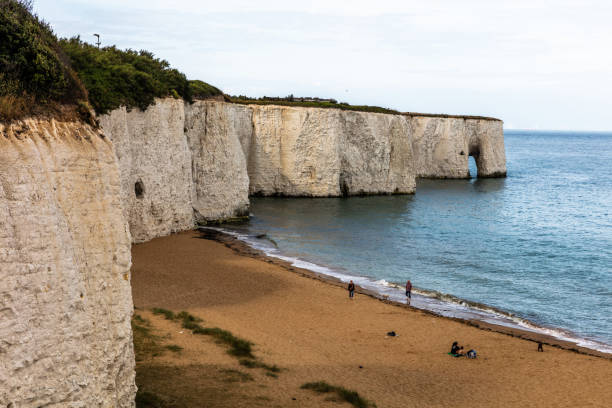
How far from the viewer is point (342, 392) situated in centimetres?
1475

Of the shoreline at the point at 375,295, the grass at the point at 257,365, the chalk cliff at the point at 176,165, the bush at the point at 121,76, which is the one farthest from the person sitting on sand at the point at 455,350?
the bush at the point at 121,76

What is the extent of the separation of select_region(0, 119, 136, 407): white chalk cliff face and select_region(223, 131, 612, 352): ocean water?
702 inches

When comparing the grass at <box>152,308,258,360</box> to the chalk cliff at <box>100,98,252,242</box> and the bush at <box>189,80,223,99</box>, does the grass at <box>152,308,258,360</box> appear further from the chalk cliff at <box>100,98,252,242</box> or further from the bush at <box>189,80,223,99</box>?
the bush at <box>189,80,223,99</box>

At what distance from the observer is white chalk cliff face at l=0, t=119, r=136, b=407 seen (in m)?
7.66

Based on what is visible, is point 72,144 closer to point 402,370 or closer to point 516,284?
point 402,370

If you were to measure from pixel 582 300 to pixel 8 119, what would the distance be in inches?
1038

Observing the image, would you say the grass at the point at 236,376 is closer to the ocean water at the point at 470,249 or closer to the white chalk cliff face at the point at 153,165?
the ocean water at the point at 470,249

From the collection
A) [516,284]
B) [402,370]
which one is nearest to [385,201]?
[516,284]

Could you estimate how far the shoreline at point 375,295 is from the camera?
20.7 metres

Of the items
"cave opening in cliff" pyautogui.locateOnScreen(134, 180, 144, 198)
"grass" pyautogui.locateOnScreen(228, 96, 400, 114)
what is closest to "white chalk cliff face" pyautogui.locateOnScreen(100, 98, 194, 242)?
"cave opening in cliff" pyautogui.locateOnScreen(134, 180, 144, 198)

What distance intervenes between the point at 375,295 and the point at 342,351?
7.99m

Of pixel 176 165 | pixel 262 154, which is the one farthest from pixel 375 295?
pixel 262 154

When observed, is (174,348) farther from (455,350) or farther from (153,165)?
(153,165)

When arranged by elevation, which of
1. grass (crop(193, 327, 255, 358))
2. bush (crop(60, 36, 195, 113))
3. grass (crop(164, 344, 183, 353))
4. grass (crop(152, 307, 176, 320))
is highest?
bush (crop(60, 36, 195, 113))
